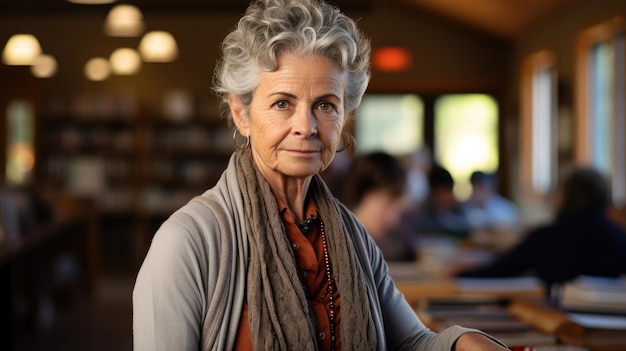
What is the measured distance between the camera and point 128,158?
13.5 m

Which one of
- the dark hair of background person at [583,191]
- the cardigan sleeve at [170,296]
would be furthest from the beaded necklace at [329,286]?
the dark hair of background person at [583,191]

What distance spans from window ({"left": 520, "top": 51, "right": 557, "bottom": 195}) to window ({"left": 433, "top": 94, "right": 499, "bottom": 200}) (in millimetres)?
1495

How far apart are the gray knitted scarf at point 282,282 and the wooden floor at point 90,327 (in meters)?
4.38

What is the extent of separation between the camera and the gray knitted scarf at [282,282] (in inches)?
66.2

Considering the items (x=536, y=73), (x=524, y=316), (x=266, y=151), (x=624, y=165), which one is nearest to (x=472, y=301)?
(x=524, y=316)

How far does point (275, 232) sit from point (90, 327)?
687 cm

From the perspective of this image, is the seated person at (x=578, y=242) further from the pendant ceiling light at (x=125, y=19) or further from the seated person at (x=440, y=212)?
the pendant ceiling light at (x=125, y=19)

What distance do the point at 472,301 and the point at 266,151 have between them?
67.5 inches

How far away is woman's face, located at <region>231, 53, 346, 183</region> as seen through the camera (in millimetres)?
1740

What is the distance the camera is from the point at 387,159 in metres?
4.38

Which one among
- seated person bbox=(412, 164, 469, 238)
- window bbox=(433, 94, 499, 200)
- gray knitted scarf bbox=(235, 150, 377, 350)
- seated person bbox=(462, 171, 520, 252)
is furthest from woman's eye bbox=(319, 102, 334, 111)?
window bbox=(433, 94, 499, 200)

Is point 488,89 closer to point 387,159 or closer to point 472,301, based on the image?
point 387,159

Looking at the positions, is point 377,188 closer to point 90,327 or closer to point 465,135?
point 90,327

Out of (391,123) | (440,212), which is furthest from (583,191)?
(391,123)
